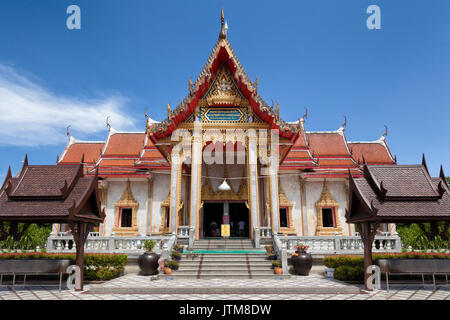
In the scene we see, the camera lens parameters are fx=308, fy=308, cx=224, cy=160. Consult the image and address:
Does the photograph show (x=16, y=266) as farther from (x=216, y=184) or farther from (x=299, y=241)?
(x=216, y=184)

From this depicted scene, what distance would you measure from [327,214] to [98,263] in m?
11.1

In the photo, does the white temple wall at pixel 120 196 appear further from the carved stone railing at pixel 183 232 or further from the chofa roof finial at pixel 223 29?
the chofa roof finial at pixel 223 29

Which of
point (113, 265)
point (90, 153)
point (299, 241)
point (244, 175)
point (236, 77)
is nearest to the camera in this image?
point (113, 265)

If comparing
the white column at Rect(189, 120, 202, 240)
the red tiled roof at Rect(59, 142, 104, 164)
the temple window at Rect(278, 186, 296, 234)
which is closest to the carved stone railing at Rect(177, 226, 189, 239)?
the white column at Rect(189, 120, 202, 240)

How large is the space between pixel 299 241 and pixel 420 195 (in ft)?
14.2

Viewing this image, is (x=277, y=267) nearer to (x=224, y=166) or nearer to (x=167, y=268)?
(x=167, y=268)

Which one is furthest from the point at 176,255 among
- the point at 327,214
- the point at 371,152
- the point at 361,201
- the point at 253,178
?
the point at 371,152

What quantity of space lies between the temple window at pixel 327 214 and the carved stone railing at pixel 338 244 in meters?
4.42

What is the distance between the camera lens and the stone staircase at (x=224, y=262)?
8.57 metres

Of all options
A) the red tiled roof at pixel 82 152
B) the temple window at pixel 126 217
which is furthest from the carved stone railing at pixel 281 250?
the red tiled roof at pixel 82 152

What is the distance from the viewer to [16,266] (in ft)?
21.7
